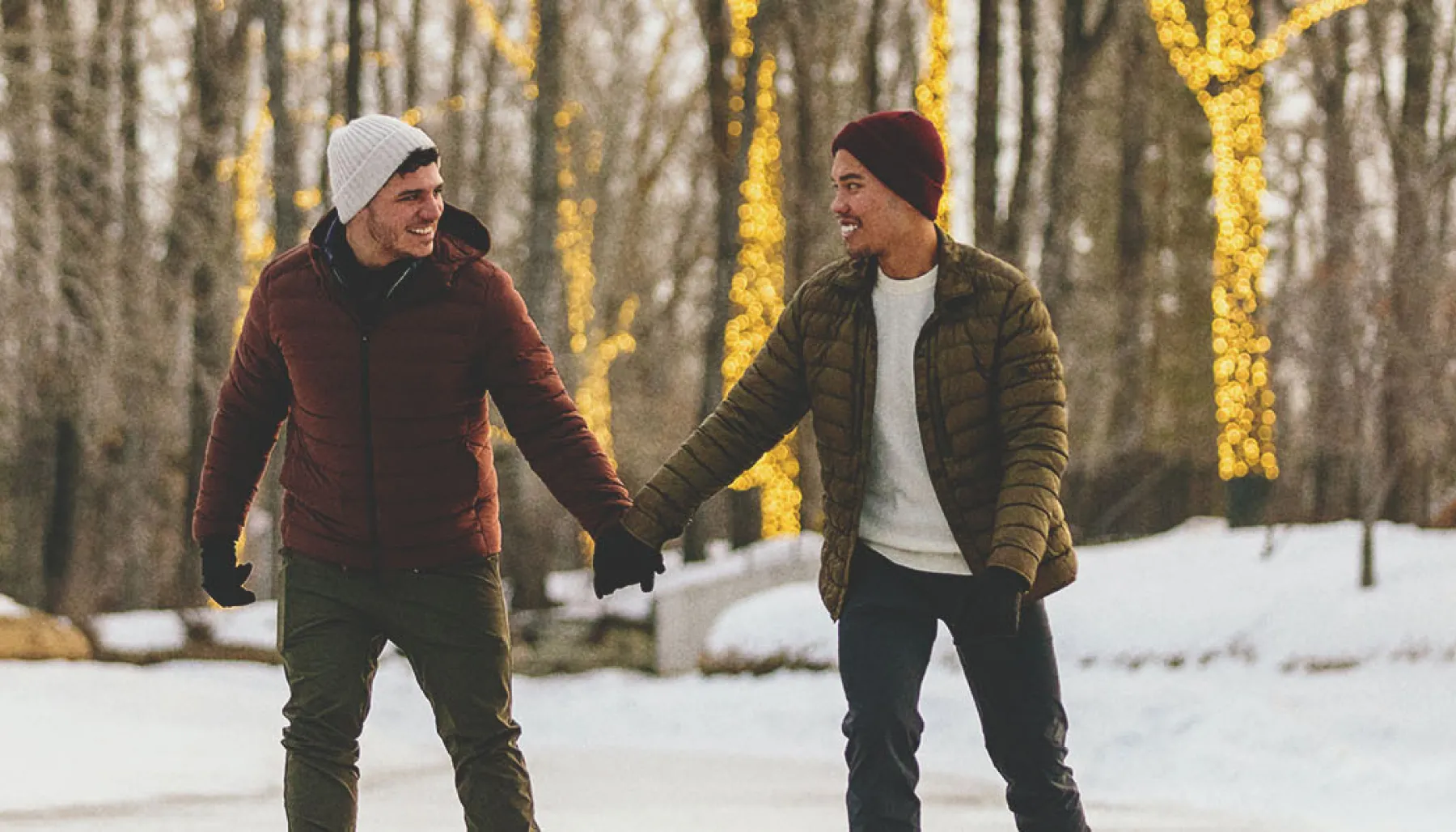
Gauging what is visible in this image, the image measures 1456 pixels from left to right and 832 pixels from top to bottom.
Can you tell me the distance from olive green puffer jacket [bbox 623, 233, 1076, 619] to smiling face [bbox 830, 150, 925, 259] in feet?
0.25

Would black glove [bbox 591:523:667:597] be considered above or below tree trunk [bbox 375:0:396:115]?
below

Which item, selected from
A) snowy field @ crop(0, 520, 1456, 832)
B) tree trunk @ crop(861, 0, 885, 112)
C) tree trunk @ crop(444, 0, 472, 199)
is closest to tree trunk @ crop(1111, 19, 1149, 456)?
tree trunk @ crop(861, 0, 885, 112)

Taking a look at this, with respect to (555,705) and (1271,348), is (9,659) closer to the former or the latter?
(555,705)

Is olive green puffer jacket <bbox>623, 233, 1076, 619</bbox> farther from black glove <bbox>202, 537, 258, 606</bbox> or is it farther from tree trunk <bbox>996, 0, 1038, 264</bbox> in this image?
tree trunk <bbox>996, 0, 1038, 264</bbox>

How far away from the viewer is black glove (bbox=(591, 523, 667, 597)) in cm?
447

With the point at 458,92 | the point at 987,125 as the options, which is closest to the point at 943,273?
the point at 987,125

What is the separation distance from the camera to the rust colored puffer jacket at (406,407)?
439 cm

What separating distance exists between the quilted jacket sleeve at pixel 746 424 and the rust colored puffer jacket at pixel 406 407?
0.15 m

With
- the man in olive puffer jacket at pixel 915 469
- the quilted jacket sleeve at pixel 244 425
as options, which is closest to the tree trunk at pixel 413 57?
the quilted jacket sleeve at pixel 244 425

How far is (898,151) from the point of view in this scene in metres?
4.46

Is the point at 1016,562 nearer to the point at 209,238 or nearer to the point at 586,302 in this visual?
the point at 209,238

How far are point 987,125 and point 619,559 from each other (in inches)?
553

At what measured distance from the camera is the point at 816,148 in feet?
81.8

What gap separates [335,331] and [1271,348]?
14280 millimetres
